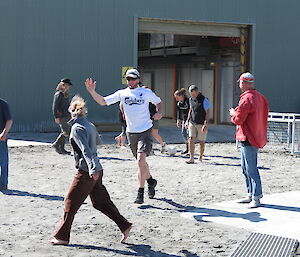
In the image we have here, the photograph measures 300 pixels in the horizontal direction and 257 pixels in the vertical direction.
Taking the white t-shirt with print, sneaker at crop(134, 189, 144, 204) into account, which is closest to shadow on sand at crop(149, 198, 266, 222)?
sneaker at crop(134, 189, 144, 204)

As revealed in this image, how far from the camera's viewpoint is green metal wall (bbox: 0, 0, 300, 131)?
60.4ft

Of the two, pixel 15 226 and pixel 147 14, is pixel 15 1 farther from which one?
pixel 15 226

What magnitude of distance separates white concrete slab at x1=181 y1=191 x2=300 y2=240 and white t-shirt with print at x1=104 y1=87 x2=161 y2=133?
146 centimetres

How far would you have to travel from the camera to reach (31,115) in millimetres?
18766

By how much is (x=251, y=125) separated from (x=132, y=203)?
2.08 meters

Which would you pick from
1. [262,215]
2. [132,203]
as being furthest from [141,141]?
[262,215]

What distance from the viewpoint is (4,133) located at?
28.9 feet

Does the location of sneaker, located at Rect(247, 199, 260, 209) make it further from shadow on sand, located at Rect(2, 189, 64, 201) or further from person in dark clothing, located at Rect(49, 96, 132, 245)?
shadow on sand, located at Rect(2, 189, 64, 201)

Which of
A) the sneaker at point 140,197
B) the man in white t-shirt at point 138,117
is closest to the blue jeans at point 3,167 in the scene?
the man in white t-shirt at point 138,117

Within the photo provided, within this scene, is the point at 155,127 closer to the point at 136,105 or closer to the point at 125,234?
the point at 136,105

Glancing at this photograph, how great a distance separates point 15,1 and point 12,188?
34.5 ft

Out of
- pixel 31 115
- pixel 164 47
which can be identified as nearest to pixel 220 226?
pixel 31 115

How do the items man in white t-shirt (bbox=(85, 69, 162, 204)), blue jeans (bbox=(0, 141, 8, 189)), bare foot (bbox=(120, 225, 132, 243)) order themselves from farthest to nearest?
blue jeans (bbox=(0, 141, 8, 189))
man in white t-shirt (bbox=(85, 69, 162, 204))
bare foot (bbox=(120, 225, 132, 243))

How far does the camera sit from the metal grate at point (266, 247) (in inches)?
231
